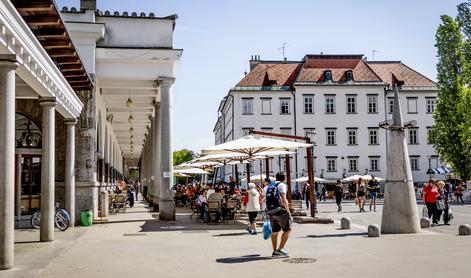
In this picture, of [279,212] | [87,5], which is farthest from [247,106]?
[279,212]

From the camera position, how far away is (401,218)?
Answer: 1544 centimetres

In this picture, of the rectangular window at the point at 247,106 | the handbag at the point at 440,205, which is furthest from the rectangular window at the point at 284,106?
the handbag at the point at 440,205

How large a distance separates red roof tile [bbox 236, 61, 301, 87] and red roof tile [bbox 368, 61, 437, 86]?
9746mm

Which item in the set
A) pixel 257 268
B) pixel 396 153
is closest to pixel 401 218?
pixel 396 153

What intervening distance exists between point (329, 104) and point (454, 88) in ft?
50.7

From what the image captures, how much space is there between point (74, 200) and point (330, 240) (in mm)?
9184

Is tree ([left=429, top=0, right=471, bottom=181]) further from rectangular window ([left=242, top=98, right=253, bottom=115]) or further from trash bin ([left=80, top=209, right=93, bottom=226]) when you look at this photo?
trash bin ([left=80, top=209, right=93, bottom=226])

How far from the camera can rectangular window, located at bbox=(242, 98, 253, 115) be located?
62594 mm

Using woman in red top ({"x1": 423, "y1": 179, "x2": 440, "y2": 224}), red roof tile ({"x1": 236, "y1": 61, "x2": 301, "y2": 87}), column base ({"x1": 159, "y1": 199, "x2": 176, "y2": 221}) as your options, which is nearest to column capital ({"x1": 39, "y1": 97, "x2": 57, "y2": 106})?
column base ({"x1": 159, "y1": 199, "x2": 176, "y2": 221})

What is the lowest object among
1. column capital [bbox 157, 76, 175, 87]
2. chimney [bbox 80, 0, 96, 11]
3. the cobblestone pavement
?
the cobblestone pavement

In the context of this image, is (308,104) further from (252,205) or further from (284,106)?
(252,205)

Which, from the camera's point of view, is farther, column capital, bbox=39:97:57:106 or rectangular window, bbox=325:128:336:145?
Answer: rectangular window, bbox=325:128:336:145

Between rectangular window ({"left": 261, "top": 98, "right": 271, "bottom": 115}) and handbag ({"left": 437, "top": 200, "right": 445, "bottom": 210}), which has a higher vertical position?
rectangular window ({"left": 261, "top": 98, "right": 271, "bottom": 115})

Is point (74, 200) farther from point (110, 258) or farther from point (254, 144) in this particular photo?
point (110, 258)
